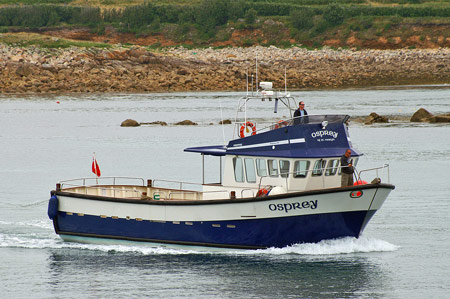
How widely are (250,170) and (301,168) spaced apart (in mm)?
1865

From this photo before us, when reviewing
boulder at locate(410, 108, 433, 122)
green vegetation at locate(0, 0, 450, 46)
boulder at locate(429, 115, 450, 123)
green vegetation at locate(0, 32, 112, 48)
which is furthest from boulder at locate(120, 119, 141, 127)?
green vegetation at locate(0, 0, 450, 46)

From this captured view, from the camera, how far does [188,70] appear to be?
389 ft

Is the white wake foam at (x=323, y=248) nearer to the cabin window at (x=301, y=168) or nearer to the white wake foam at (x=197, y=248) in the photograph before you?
→ the white wake foam at (x=197, y=248)

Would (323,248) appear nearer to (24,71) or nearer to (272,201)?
(272,201)

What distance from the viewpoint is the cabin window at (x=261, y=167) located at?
1017 inches

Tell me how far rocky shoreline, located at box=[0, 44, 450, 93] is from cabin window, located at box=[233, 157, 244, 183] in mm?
82049

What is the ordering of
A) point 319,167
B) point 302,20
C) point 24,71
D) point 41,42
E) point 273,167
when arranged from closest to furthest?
point 319,167, point 273,167, point 24,71, point 41,42, point 302,20

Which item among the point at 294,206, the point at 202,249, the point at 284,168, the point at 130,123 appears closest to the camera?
the point at 294,206

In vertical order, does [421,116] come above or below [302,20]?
below

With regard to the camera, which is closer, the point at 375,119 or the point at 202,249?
the point at 202,249

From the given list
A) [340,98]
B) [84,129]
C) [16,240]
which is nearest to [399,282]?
[16,240]

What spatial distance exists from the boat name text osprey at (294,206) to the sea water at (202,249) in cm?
149

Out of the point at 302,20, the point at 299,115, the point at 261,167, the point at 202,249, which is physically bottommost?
the point at 202,249

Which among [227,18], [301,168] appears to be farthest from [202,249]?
[227,18]
